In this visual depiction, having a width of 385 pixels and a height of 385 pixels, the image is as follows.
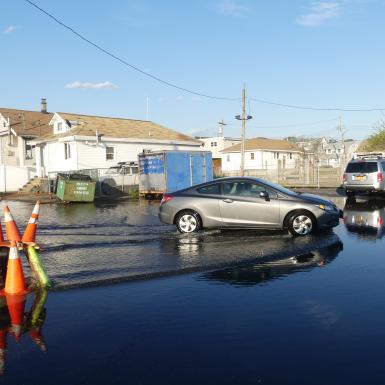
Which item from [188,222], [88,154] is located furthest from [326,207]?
[88,154]

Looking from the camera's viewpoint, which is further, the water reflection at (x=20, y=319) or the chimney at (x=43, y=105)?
the chimney at (x=43, y=105)

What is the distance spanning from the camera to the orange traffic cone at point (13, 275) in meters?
6.46

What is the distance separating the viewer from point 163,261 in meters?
8.46

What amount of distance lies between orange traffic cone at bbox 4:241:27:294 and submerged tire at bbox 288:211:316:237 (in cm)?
629

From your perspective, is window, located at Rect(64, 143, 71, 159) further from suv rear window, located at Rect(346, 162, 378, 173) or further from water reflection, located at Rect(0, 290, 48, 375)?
water reflection, located at Rect(0, 290, 48, 375)

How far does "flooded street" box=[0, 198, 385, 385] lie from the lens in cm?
408

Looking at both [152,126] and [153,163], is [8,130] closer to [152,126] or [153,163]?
[152,126]

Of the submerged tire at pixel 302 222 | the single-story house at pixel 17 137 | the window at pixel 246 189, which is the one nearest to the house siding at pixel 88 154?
the single-story house at pixel 17 137

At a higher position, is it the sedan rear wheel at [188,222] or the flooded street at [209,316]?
the sedan rear wheel at [188,222]

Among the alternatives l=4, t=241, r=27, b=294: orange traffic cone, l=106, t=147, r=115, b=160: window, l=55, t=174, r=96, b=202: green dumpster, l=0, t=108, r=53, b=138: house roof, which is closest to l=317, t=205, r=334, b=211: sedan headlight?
l=4, t=241, r=27, b=294: orange traffic cone

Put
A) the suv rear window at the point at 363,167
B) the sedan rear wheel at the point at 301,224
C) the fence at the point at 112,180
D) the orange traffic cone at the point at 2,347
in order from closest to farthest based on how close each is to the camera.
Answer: the orange traffic cone at the point at 2,347 < the sedan rear wheel at the point at 301,224 < the suv rear window at the point at 363,167 < the fence at the point at 112,180

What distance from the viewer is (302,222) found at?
1090 cm

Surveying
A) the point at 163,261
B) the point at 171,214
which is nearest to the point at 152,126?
the point at 171,214

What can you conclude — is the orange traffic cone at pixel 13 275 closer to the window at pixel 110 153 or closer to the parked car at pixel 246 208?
the parked car at pixel 246 208
